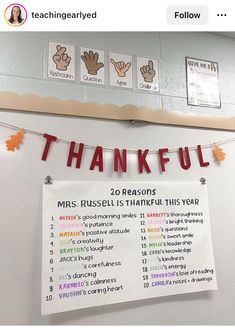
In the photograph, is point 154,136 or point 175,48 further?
point 175,48

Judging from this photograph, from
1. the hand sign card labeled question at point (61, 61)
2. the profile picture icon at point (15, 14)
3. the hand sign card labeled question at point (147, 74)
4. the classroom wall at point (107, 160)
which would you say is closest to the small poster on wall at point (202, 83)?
the classroom wall at point (107, 160)

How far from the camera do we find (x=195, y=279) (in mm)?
945

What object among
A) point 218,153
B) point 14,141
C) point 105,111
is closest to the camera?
point 14,141

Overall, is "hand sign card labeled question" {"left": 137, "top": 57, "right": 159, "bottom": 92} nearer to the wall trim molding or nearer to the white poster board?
the wall trim molding

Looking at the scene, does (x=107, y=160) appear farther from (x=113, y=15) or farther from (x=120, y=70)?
(x=113, y=15)

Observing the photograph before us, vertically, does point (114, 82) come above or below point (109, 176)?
above

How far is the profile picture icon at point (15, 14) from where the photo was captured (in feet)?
2.90

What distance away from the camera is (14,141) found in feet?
2.76

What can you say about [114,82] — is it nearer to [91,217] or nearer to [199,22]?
[199,22]

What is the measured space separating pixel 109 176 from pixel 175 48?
61cm

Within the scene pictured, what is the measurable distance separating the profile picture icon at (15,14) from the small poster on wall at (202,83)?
641 mm

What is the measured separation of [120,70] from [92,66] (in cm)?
11

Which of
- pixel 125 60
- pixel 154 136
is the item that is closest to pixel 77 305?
pixel 154 136

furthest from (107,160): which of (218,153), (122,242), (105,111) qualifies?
(218,153)
